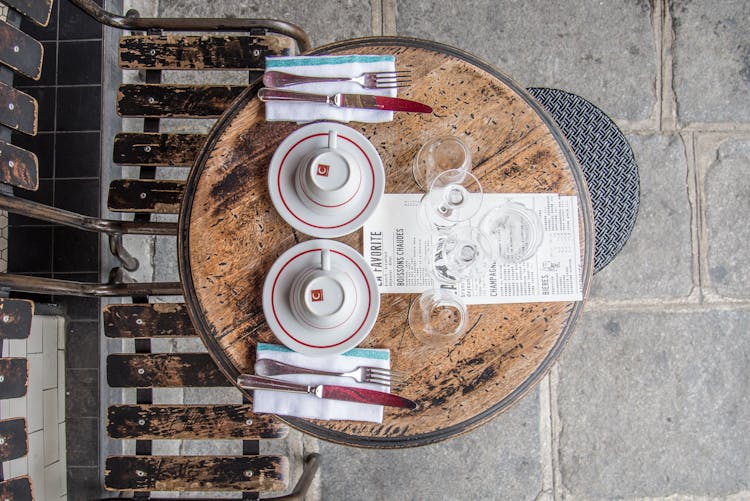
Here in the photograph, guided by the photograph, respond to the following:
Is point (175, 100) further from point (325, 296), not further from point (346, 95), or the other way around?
point (325, 296)

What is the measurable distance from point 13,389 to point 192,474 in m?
0.43

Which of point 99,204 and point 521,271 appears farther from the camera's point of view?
point 99,204

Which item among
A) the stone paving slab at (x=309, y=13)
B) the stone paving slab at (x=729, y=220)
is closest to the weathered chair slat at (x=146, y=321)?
the stone paving slab at (x=309, y=13)

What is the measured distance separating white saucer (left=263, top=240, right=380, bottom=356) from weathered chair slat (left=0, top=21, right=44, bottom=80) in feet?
2.14

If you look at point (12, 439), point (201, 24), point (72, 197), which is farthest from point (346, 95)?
point (72, 197)

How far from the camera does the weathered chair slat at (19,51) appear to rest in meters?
1.12

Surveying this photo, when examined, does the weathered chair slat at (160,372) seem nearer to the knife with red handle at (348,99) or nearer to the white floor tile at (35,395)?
the white floor tile at (35,395)

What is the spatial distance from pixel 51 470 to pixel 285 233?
1.15 metres

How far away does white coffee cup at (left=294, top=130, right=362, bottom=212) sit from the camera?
1.02 metres

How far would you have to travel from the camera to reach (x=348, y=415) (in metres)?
1.09

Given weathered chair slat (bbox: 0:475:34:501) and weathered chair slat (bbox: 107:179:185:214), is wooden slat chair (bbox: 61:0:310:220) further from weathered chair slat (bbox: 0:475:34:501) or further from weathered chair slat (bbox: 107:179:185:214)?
weathered chair slat (bbox: 0:475:34:501)

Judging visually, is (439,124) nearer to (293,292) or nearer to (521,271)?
(521,271)

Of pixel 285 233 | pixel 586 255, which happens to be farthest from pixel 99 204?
pixel 586 255

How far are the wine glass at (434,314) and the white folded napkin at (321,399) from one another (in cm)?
8
